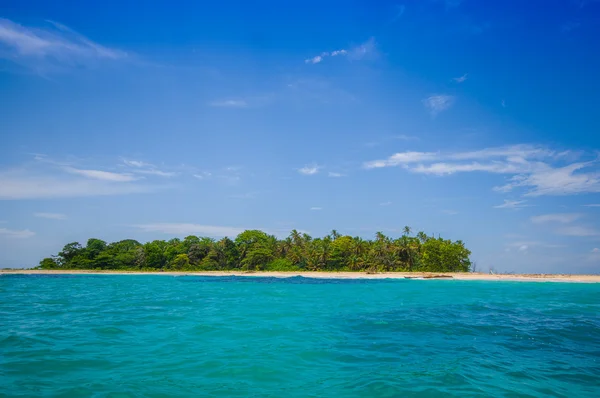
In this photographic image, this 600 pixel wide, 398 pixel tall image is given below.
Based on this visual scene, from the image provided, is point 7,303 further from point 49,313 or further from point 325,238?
point 325,238

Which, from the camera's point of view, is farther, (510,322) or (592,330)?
(510,322)

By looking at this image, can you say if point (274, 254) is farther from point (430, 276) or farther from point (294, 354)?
point (294, 354)

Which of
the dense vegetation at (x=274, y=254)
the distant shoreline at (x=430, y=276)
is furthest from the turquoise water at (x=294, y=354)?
the dense vegetation at (x=274, y=254)

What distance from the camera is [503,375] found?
9.51 meters

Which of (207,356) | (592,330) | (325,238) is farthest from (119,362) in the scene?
(325,238)

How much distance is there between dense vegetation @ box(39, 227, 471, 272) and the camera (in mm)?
75812

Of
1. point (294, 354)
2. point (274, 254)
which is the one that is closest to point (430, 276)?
point (274, 254)

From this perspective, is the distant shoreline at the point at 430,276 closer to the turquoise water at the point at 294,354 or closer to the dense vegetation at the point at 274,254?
the dense vegetation at the point at 274,254

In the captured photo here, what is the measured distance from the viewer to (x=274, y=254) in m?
90.6

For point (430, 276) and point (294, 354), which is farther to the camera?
point (430, 276)

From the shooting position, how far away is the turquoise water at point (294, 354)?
27.5 feet

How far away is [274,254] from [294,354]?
8000cm

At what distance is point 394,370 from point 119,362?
7.48m

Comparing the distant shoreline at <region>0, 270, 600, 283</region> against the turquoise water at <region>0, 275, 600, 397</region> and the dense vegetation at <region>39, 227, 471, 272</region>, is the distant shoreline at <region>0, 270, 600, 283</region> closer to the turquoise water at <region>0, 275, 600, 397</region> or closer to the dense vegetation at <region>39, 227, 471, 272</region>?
the dense vegetation at <region>39, 227, 471, 272</region>
